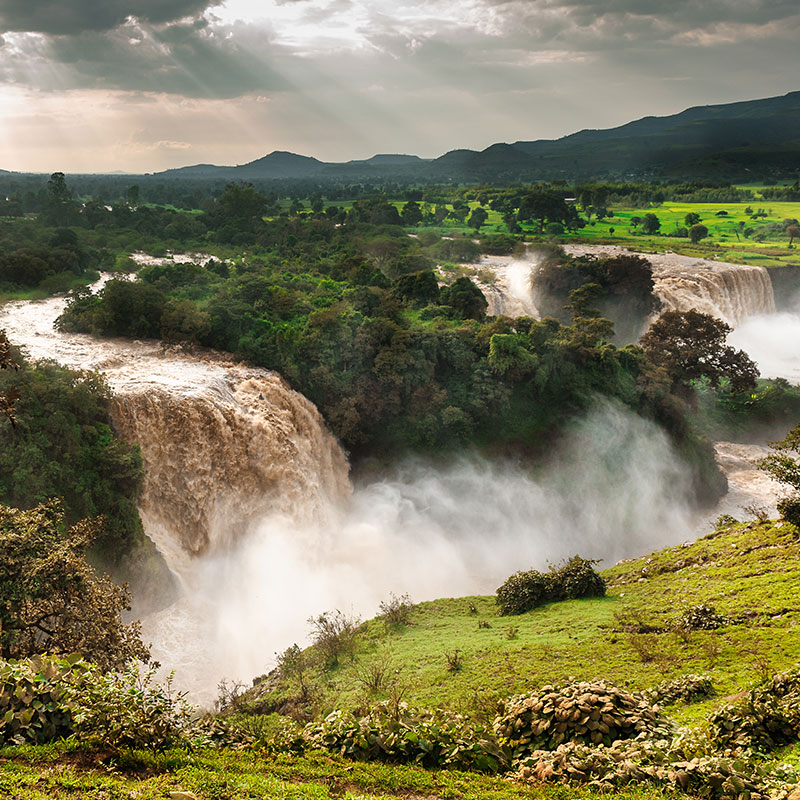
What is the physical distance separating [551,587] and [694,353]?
23.0m

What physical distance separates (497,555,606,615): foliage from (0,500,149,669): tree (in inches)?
361

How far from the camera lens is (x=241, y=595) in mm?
19312

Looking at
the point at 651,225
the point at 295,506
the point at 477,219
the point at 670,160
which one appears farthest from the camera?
the point at 670,160

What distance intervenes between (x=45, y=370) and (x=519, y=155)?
19991cm

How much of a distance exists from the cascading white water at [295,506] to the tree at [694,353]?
18.6 feet

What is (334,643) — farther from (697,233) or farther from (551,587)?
(697,233)

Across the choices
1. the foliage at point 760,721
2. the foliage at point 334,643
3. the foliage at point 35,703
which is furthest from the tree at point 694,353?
the foliage at point 35,703

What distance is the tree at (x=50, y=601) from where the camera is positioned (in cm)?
881

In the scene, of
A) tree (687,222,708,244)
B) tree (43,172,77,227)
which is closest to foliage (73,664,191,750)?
tree (43,172,77,227)

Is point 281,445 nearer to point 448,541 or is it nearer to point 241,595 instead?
point 241,595

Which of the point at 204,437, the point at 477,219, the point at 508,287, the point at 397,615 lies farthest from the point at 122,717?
the point at 477,219

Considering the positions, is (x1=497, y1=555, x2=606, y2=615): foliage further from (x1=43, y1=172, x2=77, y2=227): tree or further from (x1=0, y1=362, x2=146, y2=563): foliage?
(x1=43, y1=172, x2=77, y2=227): tree

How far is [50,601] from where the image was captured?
30.5ft

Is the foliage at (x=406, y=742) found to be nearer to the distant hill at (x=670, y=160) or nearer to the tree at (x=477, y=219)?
the tree at (x=477, y=219)
